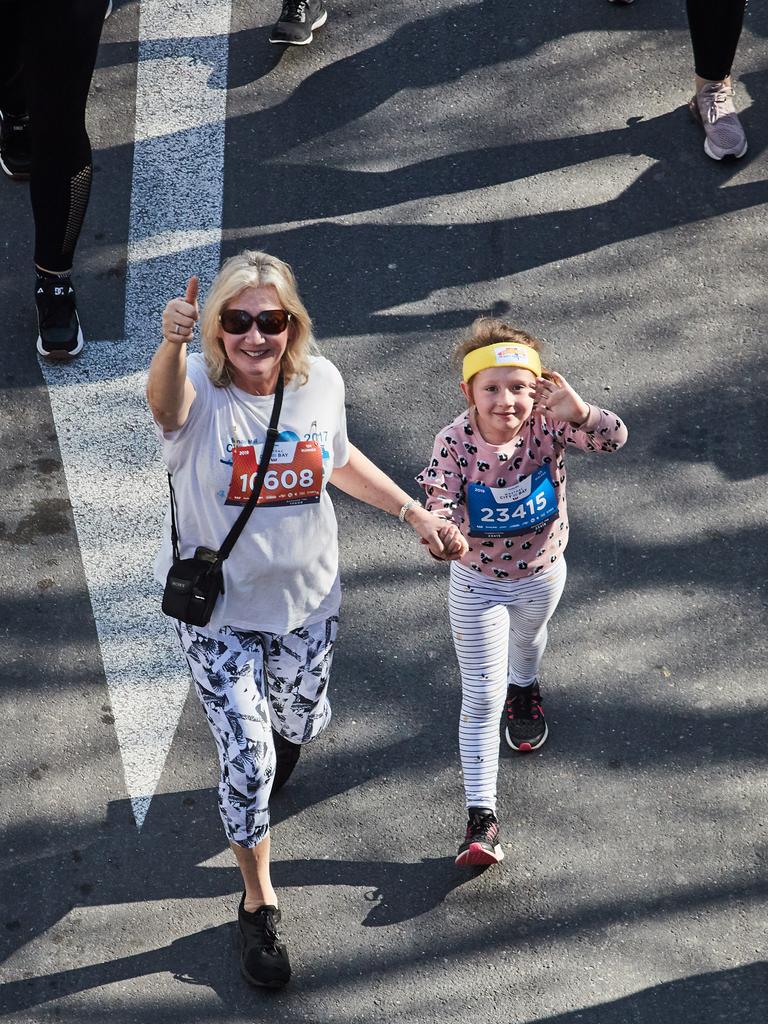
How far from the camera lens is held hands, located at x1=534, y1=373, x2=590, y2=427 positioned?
177 inches

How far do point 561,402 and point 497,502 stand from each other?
15.5 inches

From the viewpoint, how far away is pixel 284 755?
17.2ft

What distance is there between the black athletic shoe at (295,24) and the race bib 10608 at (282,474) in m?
3.91

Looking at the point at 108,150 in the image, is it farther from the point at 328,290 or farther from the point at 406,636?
the point at 406,636

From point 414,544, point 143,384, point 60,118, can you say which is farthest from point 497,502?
point 60,118

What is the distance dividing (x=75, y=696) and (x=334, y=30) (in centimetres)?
402

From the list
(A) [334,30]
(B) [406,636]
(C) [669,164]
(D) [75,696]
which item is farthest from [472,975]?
(A) [334,30]

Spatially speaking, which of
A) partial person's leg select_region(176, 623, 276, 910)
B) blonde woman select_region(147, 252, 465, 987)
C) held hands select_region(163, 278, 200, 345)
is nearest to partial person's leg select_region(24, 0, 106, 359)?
blonde woman select_region(147, 252, 465, 987)

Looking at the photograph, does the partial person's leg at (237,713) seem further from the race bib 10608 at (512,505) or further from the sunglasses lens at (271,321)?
the sunglasses lens at (271,321)

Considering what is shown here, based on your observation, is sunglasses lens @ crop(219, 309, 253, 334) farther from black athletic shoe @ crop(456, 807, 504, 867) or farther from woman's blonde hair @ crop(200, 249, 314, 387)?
black athletic shoe @ crop(456, 807, 504, 867)

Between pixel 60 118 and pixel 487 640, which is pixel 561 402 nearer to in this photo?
pixel 487 640

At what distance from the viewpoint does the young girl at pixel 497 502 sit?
4.56 m

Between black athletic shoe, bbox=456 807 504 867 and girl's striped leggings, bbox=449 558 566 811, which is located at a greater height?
girl's striped leggings, bbox=449 558 566 811

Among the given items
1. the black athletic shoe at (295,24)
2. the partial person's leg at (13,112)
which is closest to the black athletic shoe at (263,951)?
the partial person's leg at (13,112)
